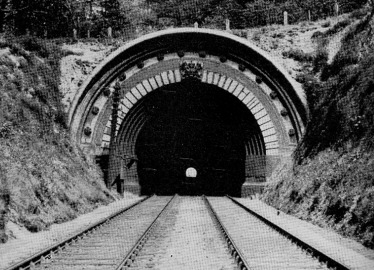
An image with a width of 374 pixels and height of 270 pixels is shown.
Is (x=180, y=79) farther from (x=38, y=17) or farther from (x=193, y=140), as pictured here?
(x=38, y=17)

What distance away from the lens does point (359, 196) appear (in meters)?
10.5

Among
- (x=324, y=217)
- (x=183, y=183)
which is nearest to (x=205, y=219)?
(x=324, y=217)

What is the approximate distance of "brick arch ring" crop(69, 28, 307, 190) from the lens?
73.2 ft

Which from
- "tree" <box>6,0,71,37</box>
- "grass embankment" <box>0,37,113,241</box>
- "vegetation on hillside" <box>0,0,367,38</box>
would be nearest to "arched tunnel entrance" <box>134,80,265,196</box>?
"vegetation on hillside" <box>0,0,367,38</box>

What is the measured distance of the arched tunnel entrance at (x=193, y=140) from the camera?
2458 cm

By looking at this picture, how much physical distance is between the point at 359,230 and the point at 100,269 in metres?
5.54

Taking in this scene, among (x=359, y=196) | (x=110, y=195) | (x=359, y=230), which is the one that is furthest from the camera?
(x=110, y=195)

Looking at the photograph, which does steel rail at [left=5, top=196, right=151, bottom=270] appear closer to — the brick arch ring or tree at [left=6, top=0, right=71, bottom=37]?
the brick arch ring

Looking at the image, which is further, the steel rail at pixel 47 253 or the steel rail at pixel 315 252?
the steel rail at pixel 315 252

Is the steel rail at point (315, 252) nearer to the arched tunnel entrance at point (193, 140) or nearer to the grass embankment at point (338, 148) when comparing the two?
the grass embankment at point (338, 148)

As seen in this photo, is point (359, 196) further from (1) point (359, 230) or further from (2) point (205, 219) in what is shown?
(2) point (205, 219)

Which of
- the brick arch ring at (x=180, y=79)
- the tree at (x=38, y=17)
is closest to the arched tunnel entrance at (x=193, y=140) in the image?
the brick arch ring at (x=180, y=79)

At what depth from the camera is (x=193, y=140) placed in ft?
104

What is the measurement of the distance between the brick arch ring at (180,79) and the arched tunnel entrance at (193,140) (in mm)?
668
